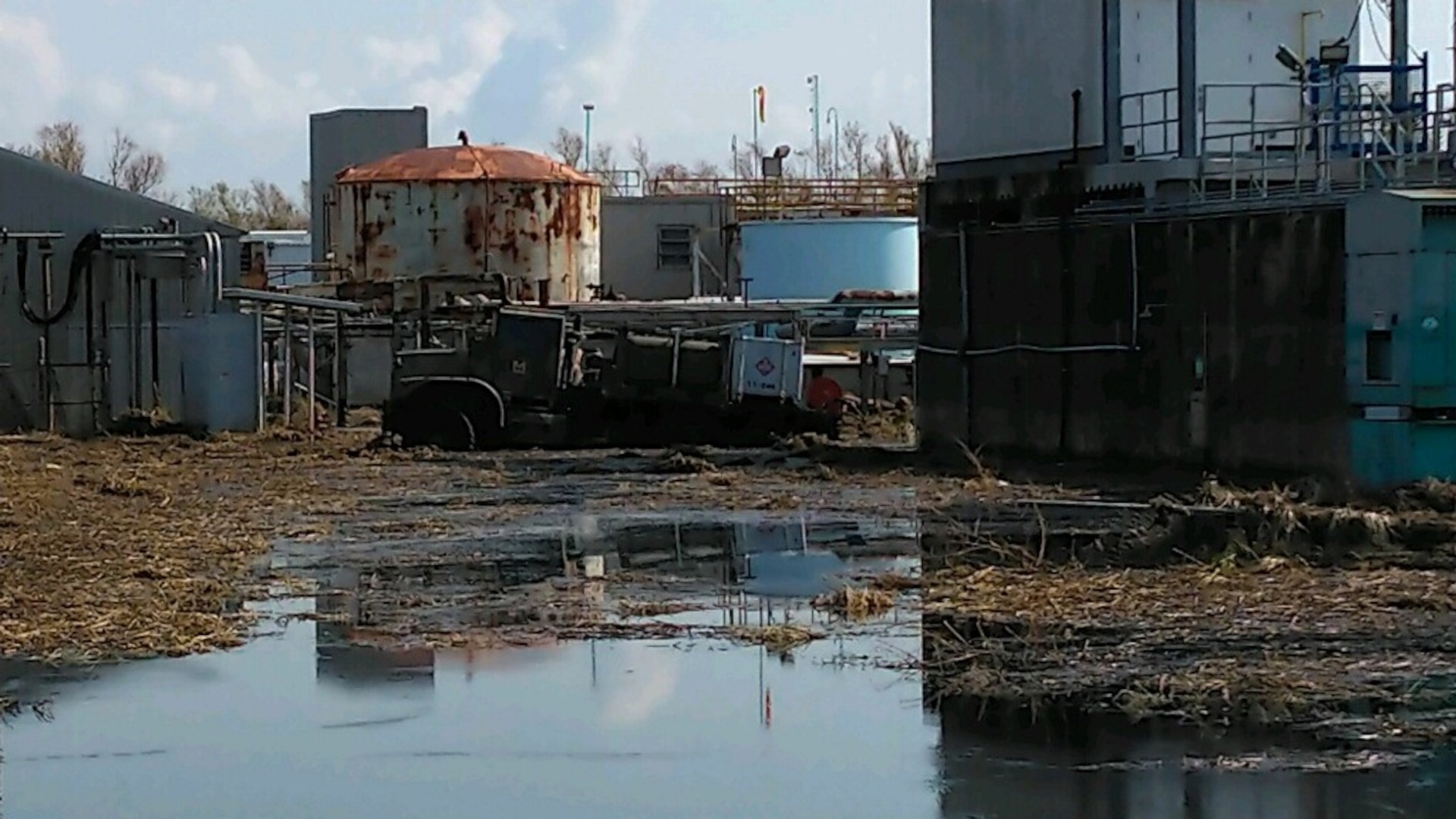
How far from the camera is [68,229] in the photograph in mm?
37594

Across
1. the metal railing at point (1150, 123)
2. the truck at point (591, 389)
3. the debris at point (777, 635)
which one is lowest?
the debris at point (777, 635)

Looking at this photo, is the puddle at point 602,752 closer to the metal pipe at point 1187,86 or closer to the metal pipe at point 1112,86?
the metal pipe at point 1187,86

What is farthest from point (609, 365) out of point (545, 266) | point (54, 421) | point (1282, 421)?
point (545, 266)

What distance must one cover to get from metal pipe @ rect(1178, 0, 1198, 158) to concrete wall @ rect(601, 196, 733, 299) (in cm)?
3644

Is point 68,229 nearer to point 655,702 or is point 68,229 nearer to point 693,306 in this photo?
point 693,306

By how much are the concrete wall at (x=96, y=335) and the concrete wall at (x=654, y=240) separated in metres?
27.8

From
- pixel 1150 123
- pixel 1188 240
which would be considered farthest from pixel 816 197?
pixel 1188 240

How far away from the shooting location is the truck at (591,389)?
3312 centimetres

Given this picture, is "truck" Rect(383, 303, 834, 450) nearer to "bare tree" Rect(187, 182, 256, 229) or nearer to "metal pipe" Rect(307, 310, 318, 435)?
"metal pipe" Rect(307, 310, 318, 435)

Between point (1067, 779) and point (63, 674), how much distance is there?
5.90 metres

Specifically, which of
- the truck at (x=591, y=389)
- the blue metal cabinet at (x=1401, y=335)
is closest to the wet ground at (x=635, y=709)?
the blue metal cabinet at (x=1401, y=335)

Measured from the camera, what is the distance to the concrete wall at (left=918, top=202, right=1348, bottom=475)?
24.4m

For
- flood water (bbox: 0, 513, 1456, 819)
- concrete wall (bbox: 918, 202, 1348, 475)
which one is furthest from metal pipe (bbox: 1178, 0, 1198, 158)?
flood water (bbox: 0, 513, 1456, 819)

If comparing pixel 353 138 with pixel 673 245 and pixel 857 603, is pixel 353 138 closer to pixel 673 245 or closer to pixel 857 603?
pixel 673 245
